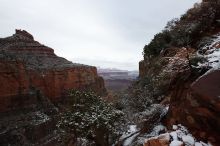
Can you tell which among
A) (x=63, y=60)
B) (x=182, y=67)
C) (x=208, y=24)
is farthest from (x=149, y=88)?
(x=63, y=60)

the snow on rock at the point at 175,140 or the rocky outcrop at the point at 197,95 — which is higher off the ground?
the rocky outcrop at the point at 197,95

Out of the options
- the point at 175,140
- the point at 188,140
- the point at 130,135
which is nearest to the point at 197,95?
the point at 188,140

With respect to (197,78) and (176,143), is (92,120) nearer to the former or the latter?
(197,78)

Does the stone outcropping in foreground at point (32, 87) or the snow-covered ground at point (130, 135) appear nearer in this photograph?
the snow-covered ground at point (130, 135)

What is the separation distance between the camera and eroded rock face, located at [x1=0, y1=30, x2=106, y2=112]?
144 ft

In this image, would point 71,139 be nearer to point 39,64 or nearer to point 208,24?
point 208,24

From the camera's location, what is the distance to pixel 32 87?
5097 cm

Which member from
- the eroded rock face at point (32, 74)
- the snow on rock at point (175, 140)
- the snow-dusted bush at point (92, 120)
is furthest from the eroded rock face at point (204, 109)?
the eroded rock face at point (32, 74)

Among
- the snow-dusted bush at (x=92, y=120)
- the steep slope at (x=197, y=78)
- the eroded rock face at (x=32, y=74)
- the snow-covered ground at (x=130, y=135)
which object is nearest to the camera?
the steep slope at (x=197, y=78)

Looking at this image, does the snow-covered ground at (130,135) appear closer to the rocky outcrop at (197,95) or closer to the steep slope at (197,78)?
the steep slope at (197,78)

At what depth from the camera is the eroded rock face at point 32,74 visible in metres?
44.0

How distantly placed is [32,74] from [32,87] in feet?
8.12

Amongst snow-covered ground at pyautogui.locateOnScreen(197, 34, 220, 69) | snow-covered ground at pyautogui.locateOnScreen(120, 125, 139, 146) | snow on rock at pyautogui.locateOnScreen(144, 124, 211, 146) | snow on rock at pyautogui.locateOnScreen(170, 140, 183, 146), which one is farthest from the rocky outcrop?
snow-covered ground at pyautogui.locateOnScreen(120, 125, 139, 146)

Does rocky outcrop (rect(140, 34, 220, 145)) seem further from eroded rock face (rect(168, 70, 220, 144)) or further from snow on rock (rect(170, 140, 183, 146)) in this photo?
snow on rock (rect(170, 140, 183, 146))
